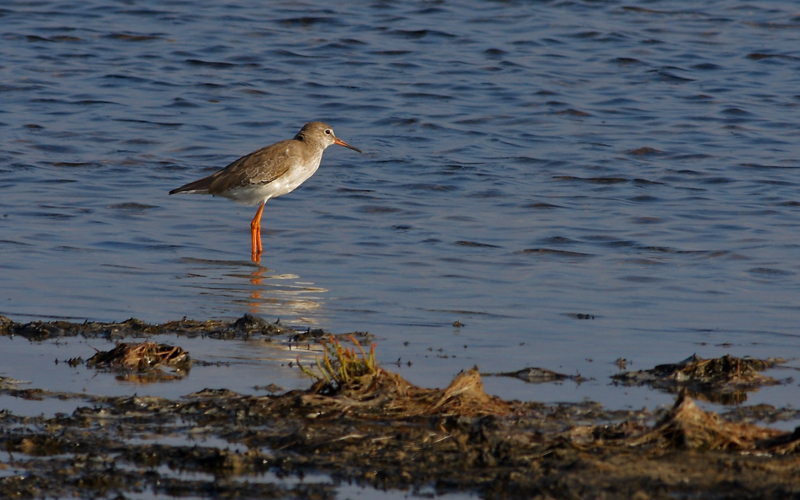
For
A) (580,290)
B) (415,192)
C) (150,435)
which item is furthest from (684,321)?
(415,192)

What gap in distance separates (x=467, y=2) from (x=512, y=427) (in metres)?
19.5

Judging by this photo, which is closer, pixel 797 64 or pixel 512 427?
pixel 512 427

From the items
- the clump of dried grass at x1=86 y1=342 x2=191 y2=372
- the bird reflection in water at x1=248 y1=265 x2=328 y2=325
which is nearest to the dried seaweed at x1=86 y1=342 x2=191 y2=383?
the clump of dried grass at x1=86 y1=342 x2=191 y2=372

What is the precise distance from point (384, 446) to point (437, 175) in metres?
8.63

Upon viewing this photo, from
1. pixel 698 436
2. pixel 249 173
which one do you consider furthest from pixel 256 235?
pixel 698 436

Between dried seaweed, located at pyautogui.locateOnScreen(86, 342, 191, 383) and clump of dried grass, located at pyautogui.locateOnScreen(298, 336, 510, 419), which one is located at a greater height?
clump of dried grass, located at pyautogui.locateOnScreen(298, 336, 510, 419)

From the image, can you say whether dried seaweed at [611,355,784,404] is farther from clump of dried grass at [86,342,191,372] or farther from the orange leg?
the orange leg

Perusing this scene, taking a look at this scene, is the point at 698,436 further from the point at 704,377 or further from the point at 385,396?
the point at 385,396

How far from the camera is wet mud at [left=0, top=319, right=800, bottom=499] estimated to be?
403 centimetres

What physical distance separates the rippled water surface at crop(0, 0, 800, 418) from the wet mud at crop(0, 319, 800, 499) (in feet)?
2.36

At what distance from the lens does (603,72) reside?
18484mm

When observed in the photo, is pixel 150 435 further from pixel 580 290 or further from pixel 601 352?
pixel 580 290

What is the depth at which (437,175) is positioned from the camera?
42.3 ft

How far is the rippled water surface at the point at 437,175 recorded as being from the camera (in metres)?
7.43
